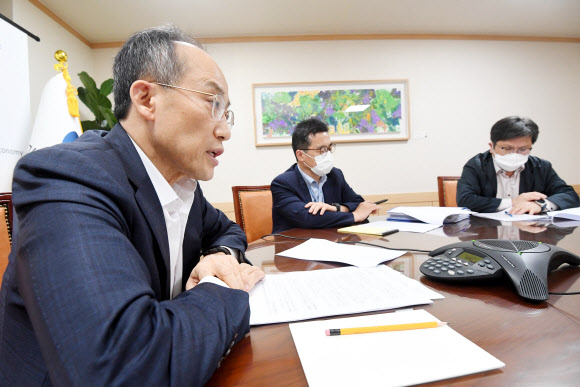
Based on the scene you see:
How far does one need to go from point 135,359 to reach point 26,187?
31 centimetres

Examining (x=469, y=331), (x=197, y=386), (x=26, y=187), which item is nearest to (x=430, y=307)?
(x=469, y=331)

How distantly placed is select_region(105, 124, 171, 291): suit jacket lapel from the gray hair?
0.11 meters

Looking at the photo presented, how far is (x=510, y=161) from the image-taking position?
2072mm

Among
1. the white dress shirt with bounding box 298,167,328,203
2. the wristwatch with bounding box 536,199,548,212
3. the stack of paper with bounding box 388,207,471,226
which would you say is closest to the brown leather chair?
the white dress shirt with bounding box 298,167,328,203

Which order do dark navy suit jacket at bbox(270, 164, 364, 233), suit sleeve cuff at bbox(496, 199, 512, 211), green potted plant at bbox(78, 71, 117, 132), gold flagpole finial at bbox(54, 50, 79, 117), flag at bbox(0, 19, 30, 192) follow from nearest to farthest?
dark navy suit jacket at bbox(270, 164, 364, 233) → suit sleeve cuff at bbox(496, 199, 512, 211) → flag at bbox(0, 19, 30, 192) → gold flagpole finial at bbox(54, 50, 79, 117) → green potted plant at bbox(78, 71, 117, 132)

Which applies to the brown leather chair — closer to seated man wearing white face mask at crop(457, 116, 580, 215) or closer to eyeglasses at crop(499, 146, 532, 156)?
seated man wearing white face mask at crop(457, 116, 580, 215)

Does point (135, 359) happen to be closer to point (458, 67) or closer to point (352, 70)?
point (352, 70)

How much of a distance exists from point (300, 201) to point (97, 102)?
223 cm

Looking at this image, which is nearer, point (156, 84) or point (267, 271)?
point (156, 84)

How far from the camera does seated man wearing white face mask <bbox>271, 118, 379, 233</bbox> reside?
1.68 metres

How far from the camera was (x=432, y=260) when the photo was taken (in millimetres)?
794

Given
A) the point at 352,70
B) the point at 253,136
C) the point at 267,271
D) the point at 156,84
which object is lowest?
the point at 267,271

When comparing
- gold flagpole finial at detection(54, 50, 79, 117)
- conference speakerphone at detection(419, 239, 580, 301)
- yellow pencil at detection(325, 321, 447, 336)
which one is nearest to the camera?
yellow pencil at detection(325, 321, 447, 336)

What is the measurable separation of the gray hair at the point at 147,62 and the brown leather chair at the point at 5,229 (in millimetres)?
648
